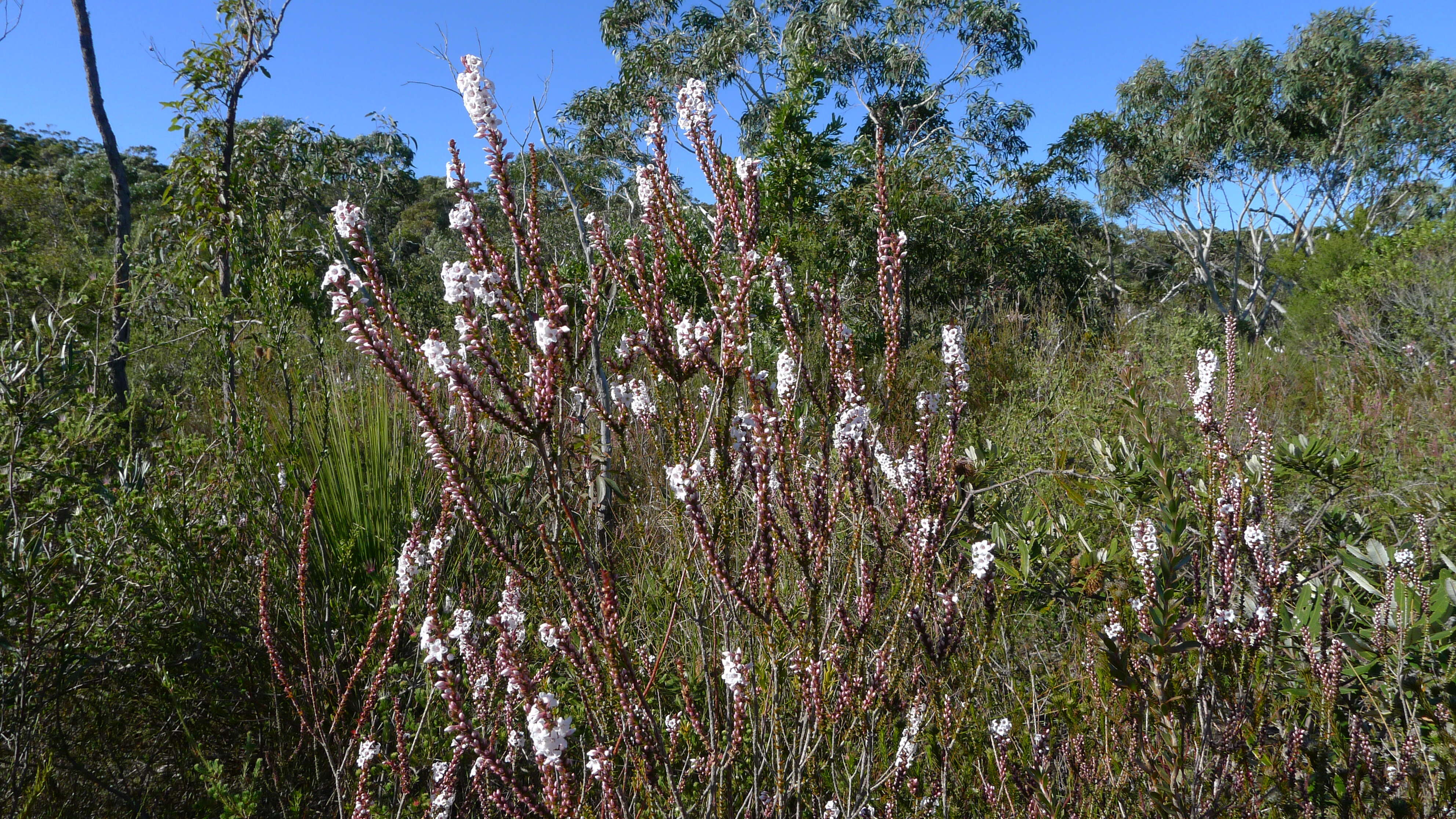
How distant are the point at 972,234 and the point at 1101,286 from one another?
11.5 meters

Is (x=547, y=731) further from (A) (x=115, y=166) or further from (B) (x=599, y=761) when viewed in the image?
(A) (x=115, y=166)

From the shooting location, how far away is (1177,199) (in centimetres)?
1959

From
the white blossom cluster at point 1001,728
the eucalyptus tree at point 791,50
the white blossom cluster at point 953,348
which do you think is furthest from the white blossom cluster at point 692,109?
the eucalyptus tree at point 791,50

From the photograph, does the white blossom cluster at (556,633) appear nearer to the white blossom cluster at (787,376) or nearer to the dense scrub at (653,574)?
the dense scrub at (653,574)

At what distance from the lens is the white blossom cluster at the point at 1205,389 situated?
1.73 m

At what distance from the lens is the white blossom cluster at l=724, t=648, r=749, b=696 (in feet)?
3.92

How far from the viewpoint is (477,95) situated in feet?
3.62

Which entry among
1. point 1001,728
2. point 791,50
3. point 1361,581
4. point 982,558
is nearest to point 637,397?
point 982,558

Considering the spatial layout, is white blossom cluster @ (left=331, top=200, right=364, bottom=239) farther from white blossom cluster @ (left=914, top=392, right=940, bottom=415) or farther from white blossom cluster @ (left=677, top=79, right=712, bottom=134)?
white blossom cluster @ (left=914, top=392, right=940, bottom=415)

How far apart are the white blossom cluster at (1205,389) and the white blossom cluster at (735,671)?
129 centimetres

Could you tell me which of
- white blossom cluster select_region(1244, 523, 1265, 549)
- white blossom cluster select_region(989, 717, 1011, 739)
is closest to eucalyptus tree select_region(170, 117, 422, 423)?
white blossom cluster select_region(989, 717, 1011, 739)

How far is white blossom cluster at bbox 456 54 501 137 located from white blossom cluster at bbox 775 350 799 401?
0.63m

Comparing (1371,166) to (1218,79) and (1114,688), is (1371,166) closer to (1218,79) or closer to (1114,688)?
(1218,79)

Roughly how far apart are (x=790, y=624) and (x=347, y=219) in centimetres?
95
